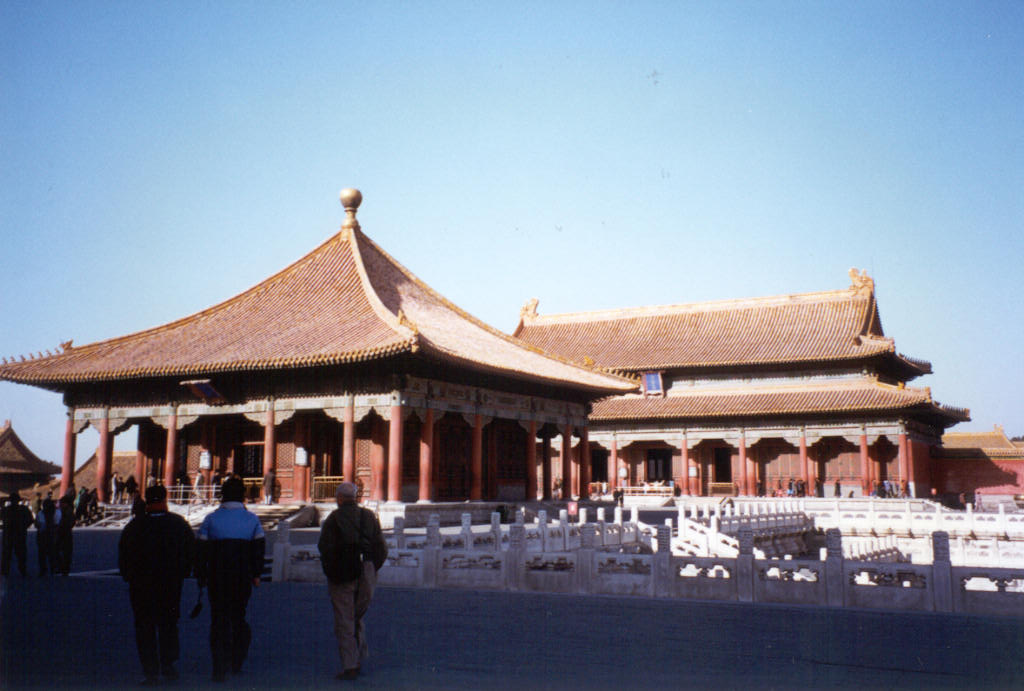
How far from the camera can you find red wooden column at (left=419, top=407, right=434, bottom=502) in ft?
85.8

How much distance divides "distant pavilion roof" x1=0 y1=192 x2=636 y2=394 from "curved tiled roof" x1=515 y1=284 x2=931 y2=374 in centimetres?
1598

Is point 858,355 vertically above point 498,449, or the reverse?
point 858,355

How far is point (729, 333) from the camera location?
1997 inches

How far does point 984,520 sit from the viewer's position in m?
27.8

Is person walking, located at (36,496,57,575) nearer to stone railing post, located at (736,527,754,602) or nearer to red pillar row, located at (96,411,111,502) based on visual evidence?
stone railing post, located at (736,527,754,602)

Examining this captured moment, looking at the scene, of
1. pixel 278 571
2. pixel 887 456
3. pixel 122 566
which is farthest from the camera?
pixel 887 456

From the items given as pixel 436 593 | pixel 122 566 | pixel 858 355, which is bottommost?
pixel 436 593

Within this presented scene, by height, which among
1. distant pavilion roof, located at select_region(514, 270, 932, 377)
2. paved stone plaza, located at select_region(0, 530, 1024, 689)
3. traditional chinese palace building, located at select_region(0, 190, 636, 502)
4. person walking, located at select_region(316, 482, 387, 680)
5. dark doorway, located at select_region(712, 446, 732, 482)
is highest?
distant pavilion roof, located at select_region(514, 270, 932, 377)

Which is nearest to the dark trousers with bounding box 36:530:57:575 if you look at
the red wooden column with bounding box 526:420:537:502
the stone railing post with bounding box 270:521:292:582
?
the stone railing post with bounding box 270:521:292:582

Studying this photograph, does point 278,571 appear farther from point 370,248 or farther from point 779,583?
point 370,248

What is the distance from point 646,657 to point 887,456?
39678mm

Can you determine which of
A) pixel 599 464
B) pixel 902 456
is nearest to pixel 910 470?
pixel 902 456

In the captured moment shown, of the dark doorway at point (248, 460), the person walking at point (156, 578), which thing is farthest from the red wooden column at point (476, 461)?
the person walking at point (156, 578)

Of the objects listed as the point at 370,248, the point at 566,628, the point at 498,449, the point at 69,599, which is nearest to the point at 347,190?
the point at 370,248
